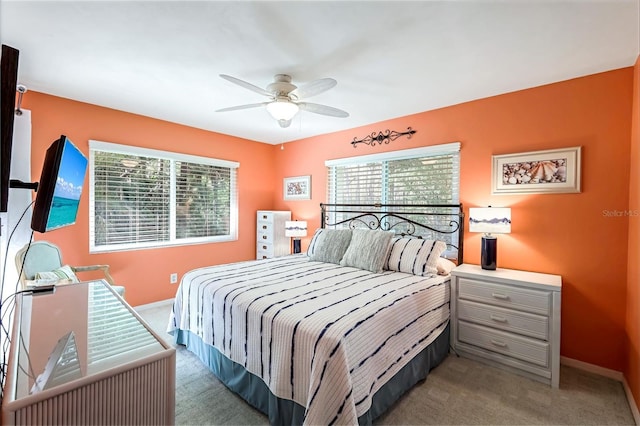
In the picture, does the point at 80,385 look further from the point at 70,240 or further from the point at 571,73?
the point at 571,73

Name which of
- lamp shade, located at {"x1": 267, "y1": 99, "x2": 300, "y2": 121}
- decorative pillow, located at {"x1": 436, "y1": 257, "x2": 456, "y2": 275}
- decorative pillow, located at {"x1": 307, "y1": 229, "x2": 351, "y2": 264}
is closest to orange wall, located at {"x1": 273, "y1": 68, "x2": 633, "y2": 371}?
decorative pillow, located at {"x1": 436, "y1": 257, "x2": 456, "y2": 275}

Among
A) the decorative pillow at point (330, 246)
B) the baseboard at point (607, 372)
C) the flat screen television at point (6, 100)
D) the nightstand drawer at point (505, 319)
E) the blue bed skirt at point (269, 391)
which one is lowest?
the baseboard at point (607, 372)

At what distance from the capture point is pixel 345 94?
2871 millimetres

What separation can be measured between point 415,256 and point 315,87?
1803mm

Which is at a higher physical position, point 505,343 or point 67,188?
point 67,188

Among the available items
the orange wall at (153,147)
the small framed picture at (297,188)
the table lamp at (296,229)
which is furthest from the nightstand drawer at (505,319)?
the orange wall at (153,147)

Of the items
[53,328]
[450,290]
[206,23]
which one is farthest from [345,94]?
[53,328]

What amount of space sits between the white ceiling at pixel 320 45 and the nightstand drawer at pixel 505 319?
1990 millimetres

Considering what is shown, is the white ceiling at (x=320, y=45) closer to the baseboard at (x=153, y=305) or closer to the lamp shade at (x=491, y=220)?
the lamp shade at (x=491, y=220)

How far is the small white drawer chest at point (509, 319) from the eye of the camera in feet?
7.27

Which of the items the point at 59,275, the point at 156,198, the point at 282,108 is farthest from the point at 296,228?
the point at 59,275

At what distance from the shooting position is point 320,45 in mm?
2002

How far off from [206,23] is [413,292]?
2349 millimetres

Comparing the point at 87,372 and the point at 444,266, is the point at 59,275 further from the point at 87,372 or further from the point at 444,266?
→ the point at 444,266
